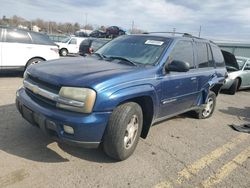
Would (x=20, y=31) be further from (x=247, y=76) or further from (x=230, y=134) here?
(x=247, y=76)

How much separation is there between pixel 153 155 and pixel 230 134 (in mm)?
2247

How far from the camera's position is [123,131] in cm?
359

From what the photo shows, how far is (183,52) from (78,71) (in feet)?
7.37

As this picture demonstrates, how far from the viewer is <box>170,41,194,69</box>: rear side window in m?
4.81

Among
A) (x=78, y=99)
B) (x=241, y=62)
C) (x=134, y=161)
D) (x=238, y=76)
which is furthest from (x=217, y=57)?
(x=241, y=62)

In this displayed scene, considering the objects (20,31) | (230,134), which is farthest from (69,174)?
(20,31)

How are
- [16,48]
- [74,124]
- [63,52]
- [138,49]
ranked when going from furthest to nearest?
[63,52] < [16,48] < [138,49] < [74,124]

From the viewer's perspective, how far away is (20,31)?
9383mm

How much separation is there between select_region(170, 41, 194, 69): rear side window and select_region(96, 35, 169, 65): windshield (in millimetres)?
223

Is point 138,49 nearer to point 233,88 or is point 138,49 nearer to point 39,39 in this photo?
point 39,39

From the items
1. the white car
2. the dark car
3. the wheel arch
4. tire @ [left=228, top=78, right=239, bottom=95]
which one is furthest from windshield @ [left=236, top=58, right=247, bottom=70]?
the dark car

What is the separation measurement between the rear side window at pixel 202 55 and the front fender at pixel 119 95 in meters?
2.03

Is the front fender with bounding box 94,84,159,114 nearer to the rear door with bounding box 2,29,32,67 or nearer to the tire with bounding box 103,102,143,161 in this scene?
the tire with bounding box 103,102,143,161

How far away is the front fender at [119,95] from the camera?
10.9ft
